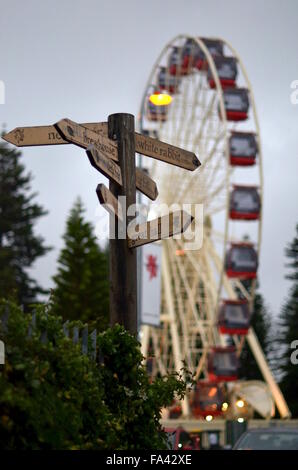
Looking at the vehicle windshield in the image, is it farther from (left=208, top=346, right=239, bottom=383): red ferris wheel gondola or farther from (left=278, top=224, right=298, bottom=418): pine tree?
(left=278, top=224, right=298, bottom=418): pine tree

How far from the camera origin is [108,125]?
7863mm

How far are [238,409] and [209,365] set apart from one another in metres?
5.22

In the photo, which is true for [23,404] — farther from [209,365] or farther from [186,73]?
[186,73]

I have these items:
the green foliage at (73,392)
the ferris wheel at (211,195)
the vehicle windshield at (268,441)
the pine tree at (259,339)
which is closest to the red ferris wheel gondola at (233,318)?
the ferris wheel at (211,195)

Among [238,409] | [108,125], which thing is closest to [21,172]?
[238,409]

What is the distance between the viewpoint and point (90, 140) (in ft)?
23.6

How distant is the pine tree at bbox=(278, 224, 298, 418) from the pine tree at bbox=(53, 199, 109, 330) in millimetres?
15166

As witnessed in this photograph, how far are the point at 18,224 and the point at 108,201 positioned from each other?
52107mm

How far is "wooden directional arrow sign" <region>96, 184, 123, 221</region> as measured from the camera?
683cm

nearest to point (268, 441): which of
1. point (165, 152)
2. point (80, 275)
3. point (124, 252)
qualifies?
point (165, 152)

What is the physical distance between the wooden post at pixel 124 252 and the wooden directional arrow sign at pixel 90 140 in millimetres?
97

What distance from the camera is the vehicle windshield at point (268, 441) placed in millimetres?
12305

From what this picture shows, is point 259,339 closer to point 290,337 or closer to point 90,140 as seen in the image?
point 290,337

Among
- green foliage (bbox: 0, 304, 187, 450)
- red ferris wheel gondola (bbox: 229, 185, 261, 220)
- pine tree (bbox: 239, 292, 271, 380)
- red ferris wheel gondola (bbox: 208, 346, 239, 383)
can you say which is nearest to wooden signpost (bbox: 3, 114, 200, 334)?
green foliage (bbox: 0, 304, 187, 450)
